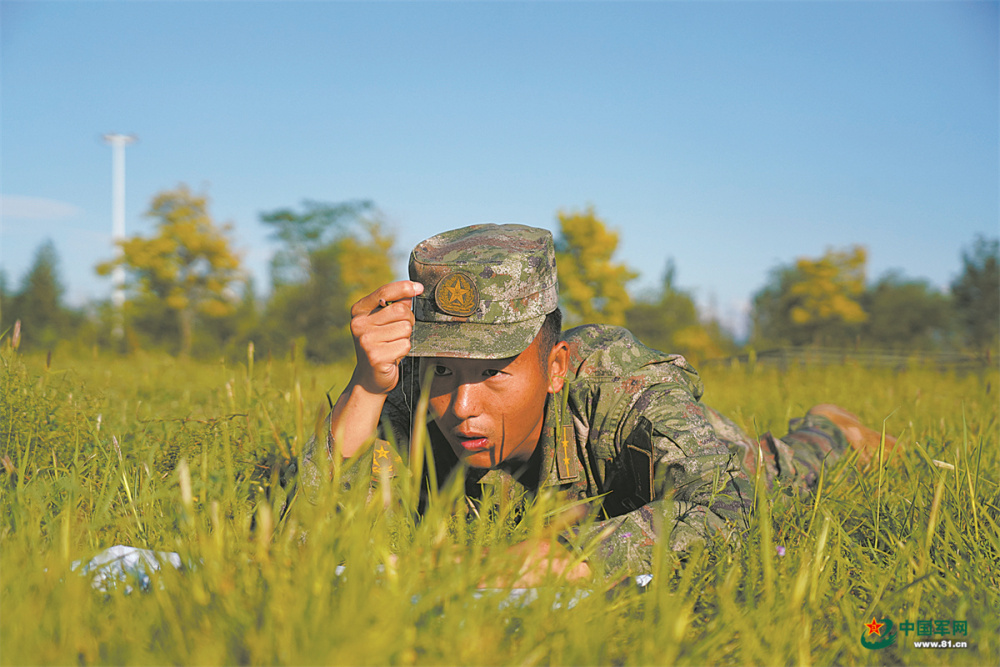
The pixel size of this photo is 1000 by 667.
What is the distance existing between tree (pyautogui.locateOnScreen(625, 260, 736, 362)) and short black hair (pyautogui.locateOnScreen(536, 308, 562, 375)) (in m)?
21.3

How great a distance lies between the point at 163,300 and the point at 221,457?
2417cm

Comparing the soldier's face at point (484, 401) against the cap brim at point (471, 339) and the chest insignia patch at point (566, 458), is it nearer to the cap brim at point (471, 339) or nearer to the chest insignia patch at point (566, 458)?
the cap brim at point (471, 339)

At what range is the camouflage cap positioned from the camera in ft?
Result: 6.57

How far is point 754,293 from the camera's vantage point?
45938 millimetres

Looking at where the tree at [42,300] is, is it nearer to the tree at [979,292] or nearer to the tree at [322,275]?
the tree at [322,275]

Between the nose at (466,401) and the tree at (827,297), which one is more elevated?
the tree at (827,297)

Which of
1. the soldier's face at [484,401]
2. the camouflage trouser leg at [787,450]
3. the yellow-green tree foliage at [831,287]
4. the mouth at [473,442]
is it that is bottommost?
the camouflage trouser leg at [787,450]

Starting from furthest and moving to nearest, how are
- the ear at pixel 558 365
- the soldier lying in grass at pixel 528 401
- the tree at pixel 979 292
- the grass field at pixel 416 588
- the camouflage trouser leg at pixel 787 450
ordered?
1. the tree at pixel 979 292
2. the camouflage trouser leg at pixel 787 450
3. the ear at pixel 558 365
4. the soldier lying in grass at pixel 528 401
5. the grass field at pixel 416 588

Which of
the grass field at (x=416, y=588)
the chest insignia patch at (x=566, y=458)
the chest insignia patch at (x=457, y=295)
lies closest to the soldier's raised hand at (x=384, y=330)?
the chest insignia patch at (x=457, y=295)

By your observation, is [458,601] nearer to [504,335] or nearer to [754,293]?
[504,335]

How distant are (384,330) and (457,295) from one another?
0.27 metres

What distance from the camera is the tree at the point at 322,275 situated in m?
20.3

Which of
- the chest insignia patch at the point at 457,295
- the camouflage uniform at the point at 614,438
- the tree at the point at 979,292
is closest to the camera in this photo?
the camouflage uniform at the point at 614,438

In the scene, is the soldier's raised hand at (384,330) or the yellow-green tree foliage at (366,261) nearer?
the soldier's raised hand at (384,330)
